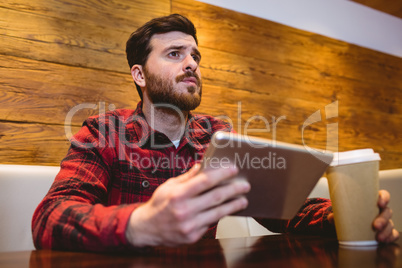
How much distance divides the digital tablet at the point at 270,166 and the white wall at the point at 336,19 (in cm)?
160

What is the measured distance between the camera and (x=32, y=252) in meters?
0.61

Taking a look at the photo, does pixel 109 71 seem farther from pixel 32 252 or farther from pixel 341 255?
pixel 341 255

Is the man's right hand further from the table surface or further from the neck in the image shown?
the neck

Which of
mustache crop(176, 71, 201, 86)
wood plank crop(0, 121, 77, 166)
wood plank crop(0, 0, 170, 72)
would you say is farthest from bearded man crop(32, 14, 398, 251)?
wood plank crop(0, 121, 77, 166)

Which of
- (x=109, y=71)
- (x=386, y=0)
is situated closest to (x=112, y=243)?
(x=109, y=71)

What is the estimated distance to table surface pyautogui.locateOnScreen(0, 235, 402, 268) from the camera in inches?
17.8

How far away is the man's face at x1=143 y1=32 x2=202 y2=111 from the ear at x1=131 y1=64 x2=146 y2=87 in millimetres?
36

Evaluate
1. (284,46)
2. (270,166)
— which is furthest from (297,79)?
(270,166)

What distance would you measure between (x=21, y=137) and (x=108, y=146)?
22.8 inches

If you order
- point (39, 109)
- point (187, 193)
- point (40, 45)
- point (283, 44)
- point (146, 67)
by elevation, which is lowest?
point (187, 193)

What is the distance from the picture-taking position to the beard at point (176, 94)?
1.33 metres

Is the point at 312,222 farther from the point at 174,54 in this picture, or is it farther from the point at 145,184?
→ the point at 174,54

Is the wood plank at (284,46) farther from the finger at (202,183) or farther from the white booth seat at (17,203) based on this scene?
the finger at (202,183)

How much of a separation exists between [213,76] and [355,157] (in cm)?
137
